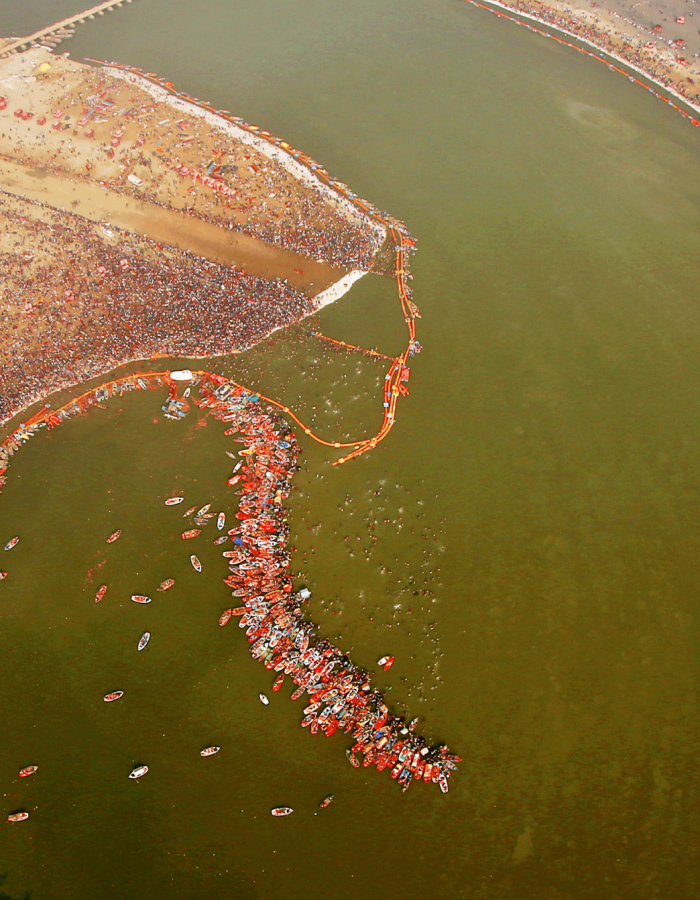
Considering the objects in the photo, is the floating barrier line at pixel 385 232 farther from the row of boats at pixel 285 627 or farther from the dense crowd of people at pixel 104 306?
the dense crowd of people at pixel 104 306

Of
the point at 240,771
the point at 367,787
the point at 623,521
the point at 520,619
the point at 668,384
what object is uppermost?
the point at 668,384

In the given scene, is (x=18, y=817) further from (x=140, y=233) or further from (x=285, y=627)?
(x=140, y=233)

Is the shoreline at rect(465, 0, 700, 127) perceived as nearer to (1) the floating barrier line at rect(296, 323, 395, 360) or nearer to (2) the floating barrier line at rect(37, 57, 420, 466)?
(2) the floating barrier line at rect(37, 57, 420, 466)

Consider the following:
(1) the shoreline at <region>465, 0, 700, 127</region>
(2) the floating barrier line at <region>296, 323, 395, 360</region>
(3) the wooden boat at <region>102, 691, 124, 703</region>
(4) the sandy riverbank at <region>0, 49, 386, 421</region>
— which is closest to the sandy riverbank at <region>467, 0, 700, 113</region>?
(1) the shoreline at <region>465, 0, 700, 127</region>

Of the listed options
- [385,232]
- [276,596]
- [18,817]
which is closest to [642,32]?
[385,232]

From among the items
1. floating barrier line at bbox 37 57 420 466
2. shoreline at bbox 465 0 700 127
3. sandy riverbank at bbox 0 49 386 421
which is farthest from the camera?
shoreline at bbox 465 0 700 127

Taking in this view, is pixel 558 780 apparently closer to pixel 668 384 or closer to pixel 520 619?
pixel 520 619

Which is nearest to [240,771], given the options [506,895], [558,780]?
[506,895]
